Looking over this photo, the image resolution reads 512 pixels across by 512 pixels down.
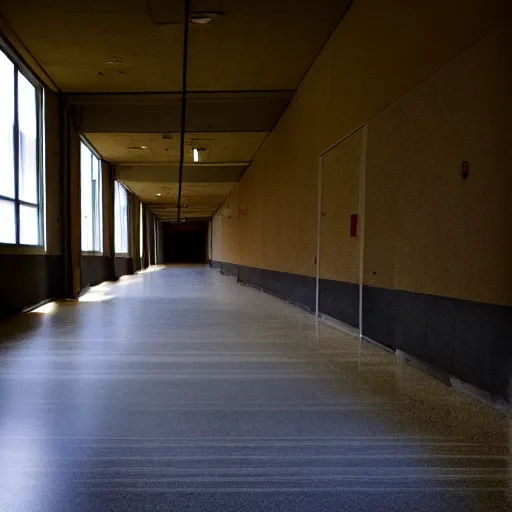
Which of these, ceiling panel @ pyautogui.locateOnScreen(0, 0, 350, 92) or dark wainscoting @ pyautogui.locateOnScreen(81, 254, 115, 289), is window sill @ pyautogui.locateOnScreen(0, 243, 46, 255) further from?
dark wainscoting @ pyautogui.locateOnScreen(81, 254, 115, 289)

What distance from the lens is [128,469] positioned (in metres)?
1.89

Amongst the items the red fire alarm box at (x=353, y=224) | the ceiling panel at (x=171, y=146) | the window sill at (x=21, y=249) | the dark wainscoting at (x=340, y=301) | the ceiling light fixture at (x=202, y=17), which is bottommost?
the dark wainscoting at (x=340, y=301)

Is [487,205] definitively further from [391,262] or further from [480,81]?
[391,262]

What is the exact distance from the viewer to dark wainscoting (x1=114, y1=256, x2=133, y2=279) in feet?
50.9

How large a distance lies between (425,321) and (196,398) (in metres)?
1.78

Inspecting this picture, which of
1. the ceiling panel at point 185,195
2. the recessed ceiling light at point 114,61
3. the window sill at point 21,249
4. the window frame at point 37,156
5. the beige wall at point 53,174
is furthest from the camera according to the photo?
the ceiling panel at point 185,195

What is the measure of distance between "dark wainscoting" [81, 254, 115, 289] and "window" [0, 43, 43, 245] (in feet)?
11.2

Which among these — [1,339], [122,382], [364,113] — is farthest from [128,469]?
[364,113]

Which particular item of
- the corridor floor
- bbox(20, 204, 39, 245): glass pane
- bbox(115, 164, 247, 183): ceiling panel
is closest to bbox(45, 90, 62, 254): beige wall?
bbox(20, 204, 39, 245): glass pane

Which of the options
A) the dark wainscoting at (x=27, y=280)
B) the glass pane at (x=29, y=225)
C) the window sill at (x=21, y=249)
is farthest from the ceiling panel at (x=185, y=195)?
the window sill at (x=21, y=249)

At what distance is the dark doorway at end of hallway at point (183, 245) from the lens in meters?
40.5

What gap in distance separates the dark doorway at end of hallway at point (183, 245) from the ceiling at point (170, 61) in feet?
95.2

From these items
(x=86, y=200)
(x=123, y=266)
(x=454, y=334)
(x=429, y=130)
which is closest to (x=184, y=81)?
(x=86, y=200)

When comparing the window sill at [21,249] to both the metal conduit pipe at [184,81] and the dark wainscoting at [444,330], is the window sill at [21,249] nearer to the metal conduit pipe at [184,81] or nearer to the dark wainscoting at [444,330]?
the metal conduit pipe at [184,81]
